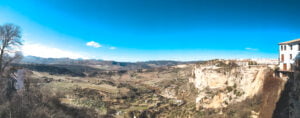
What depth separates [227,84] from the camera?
36344mm

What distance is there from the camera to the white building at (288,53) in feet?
73.7

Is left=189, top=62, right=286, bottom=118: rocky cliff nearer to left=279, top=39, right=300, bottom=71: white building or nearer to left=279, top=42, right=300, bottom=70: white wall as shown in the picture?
left=279, top=39, right=300, bottom=71: white building

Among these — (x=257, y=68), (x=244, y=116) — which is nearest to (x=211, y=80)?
(x=257, y=68)

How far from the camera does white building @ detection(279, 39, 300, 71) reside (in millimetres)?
22453

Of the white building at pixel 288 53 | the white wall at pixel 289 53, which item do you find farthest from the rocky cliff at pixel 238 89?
the white wall at pixel 289 53

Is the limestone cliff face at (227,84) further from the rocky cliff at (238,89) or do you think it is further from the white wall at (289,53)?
the white wall at (289,53)

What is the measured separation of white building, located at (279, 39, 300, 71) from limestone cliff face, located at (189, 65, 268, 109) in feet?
11.9

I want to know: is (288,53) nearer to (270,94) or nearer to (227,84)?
(270,94)

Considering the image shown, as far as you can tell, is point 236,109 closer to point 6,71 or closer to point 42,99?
point 42,99

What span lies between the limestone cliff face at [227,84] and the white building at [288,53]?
3.64m

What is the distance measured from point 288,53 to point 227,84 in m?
14.3

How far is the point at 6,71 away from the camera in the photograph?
14367mm

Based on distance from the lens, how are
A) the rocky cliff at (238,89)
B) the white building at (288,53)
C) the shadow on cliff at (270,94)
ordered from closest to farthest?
1. the shadow on cliff at (270,94)
2. the white building at (288,53)
3. the rocky cliff at (238,89)

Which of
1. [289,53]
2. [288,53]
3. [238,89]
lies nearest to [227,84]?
[238,89]
